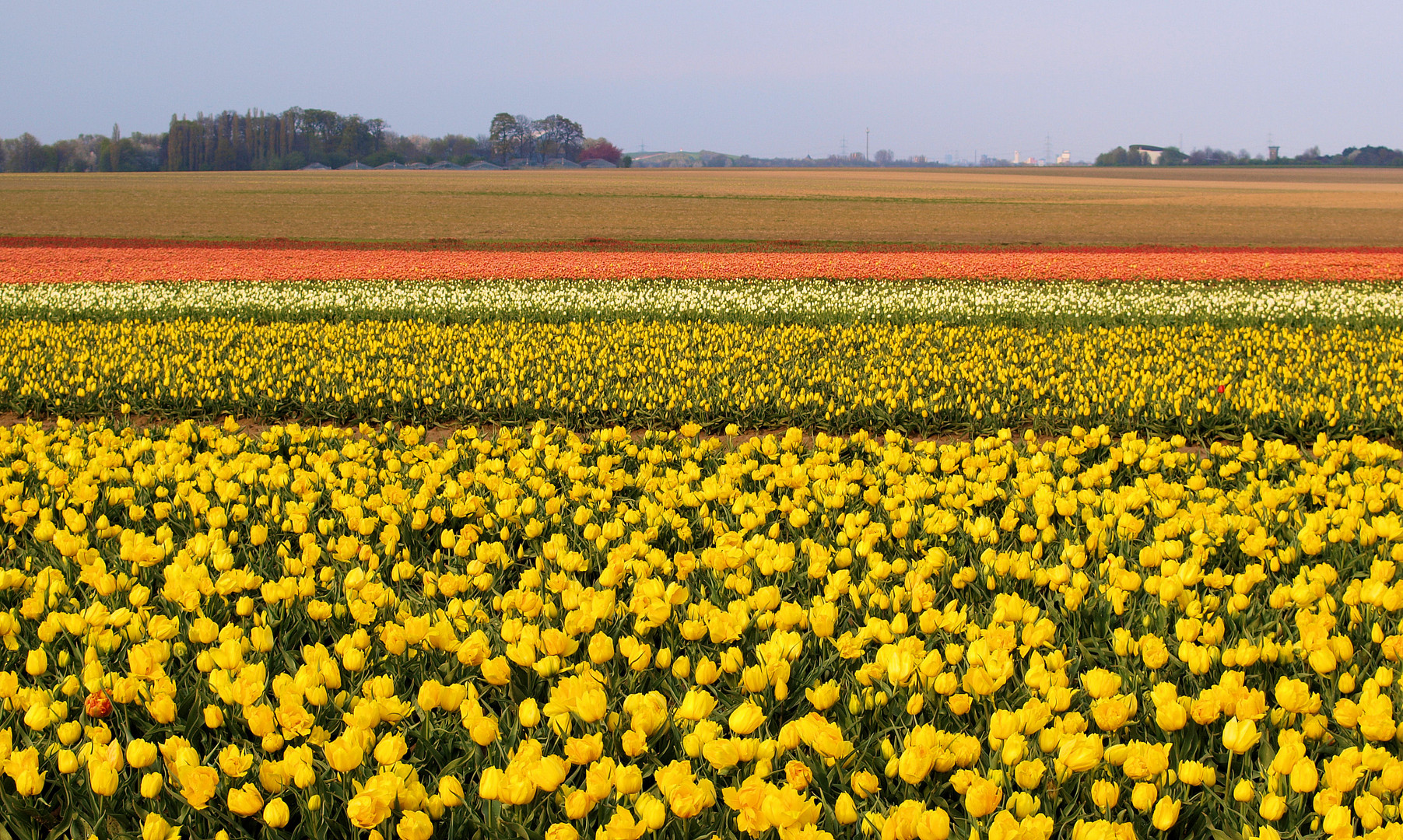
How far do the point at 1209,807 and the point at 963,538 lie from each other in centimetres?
176

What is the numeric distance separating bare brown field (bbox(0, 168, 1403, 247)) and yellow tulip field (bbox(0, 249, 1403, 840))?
30.4 meters

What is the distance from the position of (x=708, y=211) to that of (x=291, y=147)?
407 feet

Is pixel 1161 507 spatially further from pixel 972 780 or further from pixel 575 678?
pixel 575 678

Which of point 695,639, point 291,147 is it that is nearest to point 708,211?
point 695,639

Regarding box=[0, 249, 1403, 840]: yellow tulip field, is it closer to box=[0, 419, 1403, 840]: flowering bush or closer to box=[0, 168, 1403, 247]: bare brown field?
box=[0, 419, 1403, 840]: flowering bush

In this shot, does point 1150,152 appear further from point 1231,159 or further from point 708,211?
point 708,211

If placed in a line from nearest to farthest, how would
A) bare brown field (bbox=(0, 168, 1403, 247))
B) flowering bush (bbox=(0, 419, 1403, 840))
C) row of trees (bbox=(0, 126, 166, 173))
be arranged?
flowering bush (bbox=(0, 419, 1403, 840)), bare brown field (bbox=(0, 168, 1403, 247)), row of trees (bbox=(0, 126, 166, 173))

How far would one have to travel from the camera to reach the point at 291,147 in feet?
495

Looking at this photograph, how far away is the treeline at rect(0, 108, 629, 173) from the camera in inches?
5413

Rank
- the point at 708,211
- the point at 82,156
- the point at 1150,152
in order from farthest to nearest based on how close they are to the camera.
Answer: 1. the point at 1150,152
2. the point at 82,156
3. the point at 708,211

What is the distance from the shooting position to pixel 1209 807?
7.48 ft

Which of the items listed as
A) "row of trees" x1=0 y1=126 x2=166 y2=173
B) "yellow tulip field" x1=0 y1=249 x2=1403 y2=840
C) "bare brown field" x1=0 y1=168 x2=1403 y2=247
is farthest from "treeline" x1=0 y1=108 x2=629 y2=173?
"yellow tulip field" x1=0 y1=249 x2=1403 y2=840

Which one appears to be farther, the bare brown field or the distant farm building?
the distant farm building

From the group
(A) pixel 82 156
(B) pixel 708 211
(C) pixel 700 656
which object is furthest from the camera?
(A) pixel 82 156
